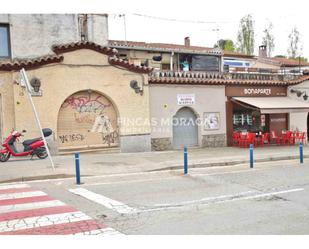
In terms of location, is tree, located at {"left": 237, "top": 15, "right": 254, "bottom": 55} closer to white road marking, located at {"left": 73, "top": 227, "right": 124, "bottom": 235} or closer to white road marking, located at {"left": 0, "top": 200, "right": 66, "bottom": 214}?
white road marking, located at {"left": 0, "top": 200, "right": 66, "bottom": 214}

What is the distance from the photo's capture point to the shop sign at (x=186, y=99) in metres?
18.0

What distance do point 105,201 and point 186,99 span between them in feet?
37.3

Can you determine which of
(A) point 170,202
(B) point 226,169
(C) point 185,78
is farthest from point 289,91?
(A) point 170,202

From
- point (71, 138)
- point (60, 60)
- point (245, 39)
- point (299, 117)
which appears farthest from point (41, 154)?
point (245, 39)

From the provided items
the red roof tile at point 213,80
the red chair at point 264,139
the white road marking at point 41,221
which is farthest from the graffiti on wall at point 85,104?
the white road marking at point 41,221

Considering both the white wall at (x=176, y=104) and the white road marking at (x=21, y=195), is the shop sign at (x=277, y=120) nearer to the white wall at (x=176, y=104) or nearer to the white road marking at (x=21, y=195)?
the white wall at (x=176, y=104)

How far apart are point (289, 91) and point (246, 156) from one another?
8786 mm

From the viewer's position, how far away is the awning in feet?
60.9

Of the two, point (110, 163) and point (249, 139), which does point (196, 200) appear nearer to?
point (110, 163)

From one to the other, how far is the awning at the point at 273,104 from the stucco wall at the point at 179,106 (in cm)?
110

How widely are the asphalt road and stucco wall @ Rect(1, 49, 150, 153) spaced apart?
5.22 m

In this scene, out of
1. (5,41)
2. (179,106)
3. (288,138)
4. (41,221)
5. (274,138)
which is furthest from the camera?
(274,138)

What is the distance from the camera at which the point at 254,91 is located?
2053cm

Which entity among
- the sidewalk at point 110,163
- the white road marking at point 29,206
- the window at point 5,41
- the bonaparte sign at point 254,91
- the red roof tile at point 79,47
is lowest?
the white road marking at point 29,206
